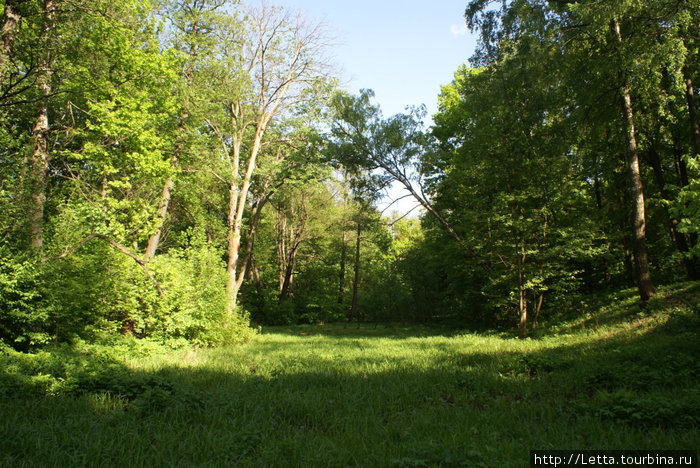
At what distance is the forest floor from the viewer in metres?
3.53

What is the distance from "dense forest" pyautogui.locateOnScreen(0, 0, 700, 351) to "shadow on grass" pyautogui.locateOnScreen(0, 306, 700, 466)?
9.58ft

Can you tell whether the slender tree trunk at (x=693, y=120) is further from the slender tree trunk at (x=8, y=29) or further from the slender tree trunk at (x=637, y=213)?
the slender tree trunk at (x=8, y=29)

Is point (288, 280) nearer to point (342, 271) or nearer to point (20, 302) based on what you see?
point (342, 271)

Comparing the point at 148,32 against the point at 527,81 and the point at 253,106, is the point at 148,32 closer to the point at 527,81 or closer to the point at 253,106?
the point at 253,106

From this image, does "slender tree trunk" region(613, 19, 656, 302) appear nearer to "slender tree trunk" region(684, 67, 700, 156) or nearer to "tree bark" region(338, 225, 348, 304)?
"slender tree trunk" region(684, 67, 700, 156)

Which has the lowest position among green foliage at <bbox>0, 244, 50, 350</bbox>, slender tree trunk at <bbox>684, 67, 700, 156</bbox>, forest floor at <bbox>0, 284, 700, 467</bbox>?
forest floor at <bbox>0, 284, 700, 467</bbox>

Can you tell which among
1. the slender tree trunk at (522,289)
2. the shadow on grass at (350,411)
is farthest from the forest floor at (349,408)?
the slender tree trunk at (522,289)

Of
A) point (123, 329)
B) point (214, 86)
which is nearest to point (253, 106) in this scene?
point (214, 86)

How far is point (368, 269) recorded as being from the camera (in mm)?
35125

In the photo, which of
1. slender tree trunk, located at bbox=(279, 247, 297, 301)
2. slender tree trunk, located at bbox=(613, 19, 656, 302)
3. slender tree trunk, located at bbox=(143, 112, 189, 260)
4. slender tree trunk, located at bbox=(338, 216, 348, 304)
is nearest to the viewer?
slender tree trunk, located at bbox=(613, 19, 656, 302)

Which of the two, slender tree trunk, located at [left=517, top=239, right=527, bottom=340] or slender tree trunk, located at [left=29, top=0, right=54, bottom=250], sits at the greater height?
slender tree trunk, located at [left=29, top=0, right=54, bottom=250]

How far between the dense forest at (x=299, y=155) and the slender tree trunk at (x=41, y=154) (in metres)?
0.05

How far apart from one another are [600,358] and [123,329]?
1184cm

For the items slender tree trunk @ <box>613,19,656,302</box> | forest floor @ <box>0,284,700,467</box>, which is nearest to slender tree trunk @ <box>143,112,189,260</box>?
forest floor @ <box>0,284,700,467</box>
